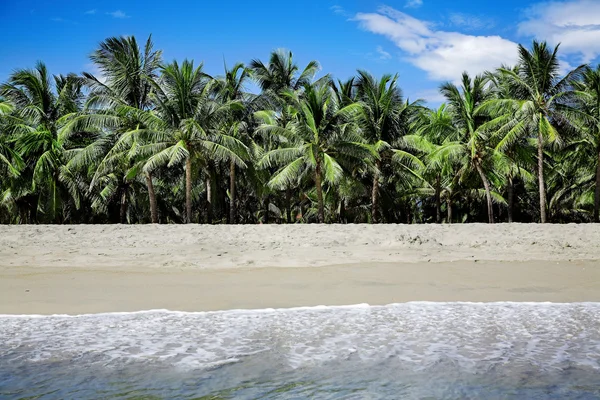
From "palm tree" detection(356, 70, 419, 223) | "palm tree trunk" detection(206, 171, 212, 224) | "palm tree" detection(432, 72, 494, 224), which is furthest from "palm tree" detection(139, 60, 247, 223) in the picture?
"palm tree" detection(432, 72, 494, 224)

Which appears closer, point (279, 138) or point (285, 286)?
point (285, 286)

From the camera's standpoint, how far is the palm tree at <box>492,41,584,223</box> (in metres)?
21.8

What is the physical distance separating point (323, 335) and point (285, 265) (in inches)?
183

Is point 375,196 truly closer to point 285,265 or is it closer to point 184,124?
point 184,124

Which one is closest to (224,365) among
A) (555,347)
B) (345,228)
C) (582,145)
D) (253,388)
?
(253,388)

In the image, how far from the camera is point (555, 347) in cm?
500

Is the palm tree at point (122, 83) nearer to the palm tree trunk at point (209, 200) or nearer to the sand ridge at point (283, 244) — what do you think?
the palm tree trunk at point (209, 200)

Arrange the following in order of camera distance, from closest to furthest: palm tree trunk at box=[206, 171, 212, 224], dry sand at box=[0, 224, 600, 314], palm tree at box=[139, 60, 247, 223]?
dry sand at box=[0, 224, 600, 314] → palm tree at box=[139, 60, 247, 223] → palm tree trunk at box=[206, 171, 212, 224]

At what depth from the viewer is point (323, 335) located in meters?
5.41

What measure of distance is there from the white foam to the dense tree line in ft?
44.8

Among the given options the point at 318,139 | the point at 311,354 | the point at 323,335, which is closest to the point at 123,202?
the point at 318,139

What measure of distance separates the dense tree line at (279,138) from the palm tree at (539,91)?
0.06 meters

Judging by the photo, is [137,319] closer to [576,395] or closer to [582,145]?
[576,395]

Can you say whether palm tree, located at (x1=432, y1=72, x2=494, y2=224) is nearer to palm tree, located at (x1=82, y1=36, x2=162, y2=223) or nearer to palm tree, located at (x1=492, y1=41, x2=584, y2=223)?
palm tree, located at (x1=492, y1=41, x2=584, y2=223)
